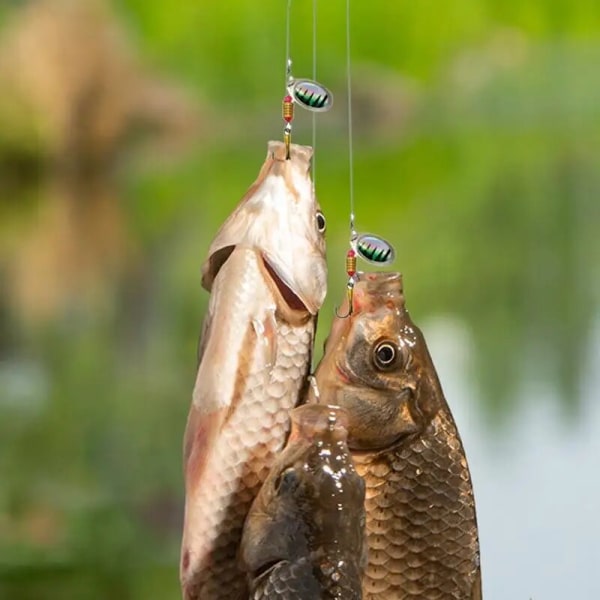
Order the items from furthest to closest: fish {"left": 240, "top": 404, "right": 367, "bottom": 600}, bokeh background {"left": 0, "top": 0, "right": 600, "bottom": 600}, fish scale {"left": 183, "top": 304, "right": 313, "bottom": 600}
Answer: bokeh background {"left": 0, "top": 0, "right": 600, "bottom": 600} < fish scale {"left": 183, "top": 304, "right": 313, "bottom": 600} < fish {"left": 240, "top": 404, "right": 367, "bottom": 600}

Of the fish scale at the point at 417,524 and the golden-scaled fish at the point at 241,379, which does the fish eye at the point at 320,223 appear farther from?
the fish scale at the point at 417,524

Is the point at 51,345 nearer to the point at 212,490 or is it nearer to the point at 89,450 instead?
the point at 89,450

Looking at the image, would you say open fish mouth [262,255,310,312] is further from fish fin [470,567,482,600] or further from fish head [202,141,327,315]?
fish fin [470,567,482,600]

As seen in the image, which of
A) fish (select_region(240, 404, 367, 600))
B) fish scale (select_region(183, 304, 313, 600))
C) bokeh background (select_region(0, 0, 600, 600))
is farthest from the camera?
bokeh background (select_region(0, 0, 600, 600))

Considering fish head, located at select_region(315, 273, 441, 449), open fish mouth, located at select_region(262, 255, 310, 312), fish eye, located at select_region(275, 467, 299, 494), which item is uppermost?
open fish mouth, located at select_region(262, 255, 310, 312)

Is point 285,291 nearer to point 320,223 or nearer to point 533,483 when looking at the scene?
point 320,223

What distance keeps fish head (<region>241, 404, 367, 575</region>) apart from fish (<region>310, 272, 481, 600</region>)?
110 mm

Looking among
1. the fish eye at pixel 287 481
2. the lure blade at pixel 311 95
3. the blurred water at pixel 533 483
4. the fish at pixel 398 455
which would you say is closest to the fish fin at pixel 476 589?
the fish at pixel 398 455

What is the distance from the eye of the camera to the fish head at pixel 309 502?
800 mm

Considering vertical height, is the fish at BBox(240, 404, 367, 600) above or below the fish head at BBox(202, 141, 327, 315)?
below

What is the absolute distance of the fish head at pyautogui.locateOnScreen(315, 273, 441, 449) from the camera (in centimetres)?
94

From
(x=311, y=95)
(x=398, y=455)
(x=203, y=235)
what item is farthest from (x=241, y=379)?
(x=203, y=235)

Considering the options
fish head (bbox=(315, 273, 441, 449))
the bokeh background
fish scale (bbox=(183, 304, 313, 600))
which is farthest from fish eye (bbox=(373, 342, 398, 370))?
the bokeh background

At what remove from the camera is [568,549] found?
2.23 meters
